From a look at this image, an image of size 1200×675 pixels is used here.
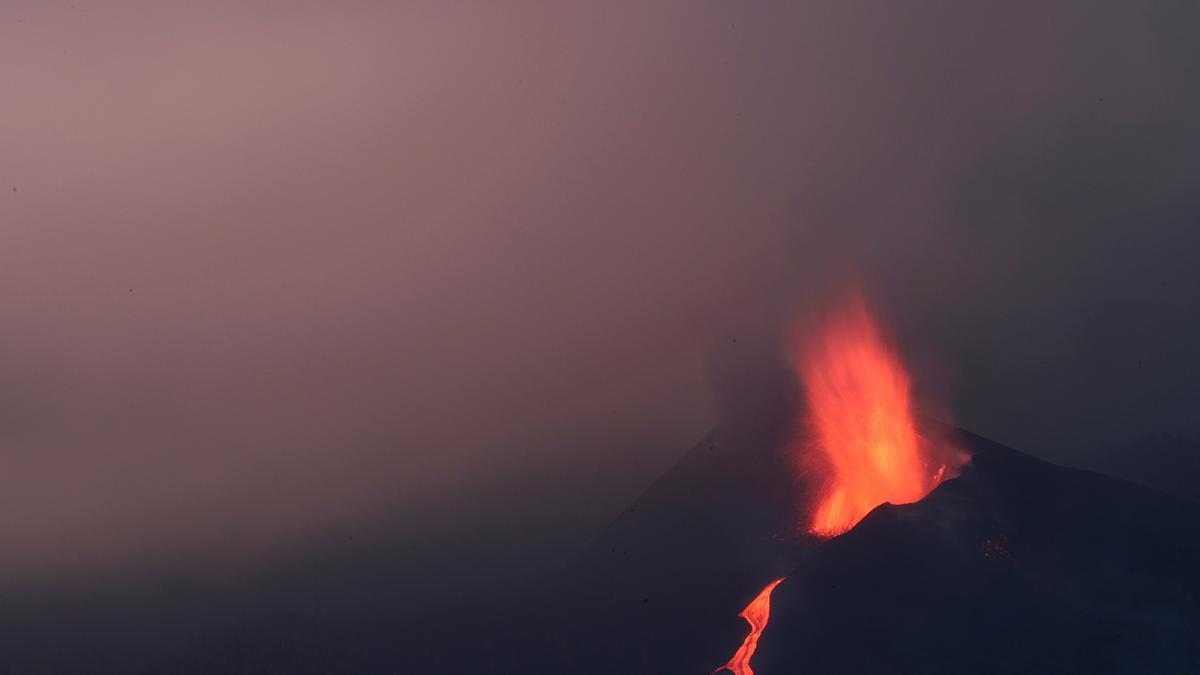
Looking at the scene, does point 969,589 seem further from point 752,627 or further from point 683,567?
point 683,567

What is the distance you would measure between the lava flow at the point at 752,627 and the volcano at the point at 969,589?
0.50 metres

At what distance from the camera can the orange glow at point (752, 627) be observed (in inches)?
1697

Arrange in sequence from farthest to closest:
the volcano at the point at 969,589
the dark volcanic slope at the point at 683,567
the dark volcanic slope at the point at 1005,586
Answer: the dark volcanic slope at the point at 683,567 < the volcano at the point at 969,589 < the dark volcanic slope at the point at 1005,586

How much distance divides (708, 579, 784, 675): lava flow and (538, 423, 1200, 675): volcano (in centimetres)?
50

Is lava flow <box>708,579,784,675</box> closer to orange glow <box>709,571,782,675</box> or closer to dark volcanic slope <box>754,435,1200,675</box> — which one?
orange glow <box>709,571,782,675</box>

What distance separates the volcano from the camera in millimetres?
38188

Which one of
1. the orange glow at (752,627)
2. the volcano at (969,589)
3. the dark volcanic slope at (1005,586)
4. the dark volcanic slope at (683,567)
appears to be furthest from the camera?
the dark volcanic slope at (683,567)

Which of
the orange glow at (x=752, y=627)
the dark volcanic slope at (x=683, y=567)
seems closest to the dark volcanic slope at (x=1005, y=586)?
the orange glow at (x=752, y=627)

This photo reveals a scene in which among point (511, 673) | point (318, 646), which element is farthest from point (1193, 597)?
point (318, 646)

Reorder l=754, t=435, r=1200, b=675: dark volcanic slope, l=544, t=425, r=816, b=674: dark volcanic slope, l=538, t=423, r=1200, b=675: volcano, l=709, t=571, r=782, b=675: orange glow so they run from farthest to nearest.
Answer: l=544, t=425, r=816, b=674: dark volcanic slope, l=709, t=571, r=782, b=675: orange glow, l=538, t=423, r=1200, b=675: volcano, l=754, t=435, r=1200, b=675: dark volcanic slope

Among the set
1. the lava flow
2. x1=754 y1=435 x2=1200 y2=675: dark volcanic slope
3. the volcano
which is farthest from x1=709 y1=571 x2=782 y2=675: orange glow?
x1=754 y1=435 x2=1200 y2=675: dark volcanic slope

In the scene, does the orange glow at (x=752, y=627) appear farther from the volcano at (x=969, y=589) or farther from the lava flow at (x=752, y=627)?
the volcano at (x=969, y=589)

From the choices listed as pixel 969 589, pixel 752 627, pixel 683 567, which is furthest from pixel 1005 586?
pixel 683 567

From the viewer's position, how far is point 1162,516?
43312 millimetres
